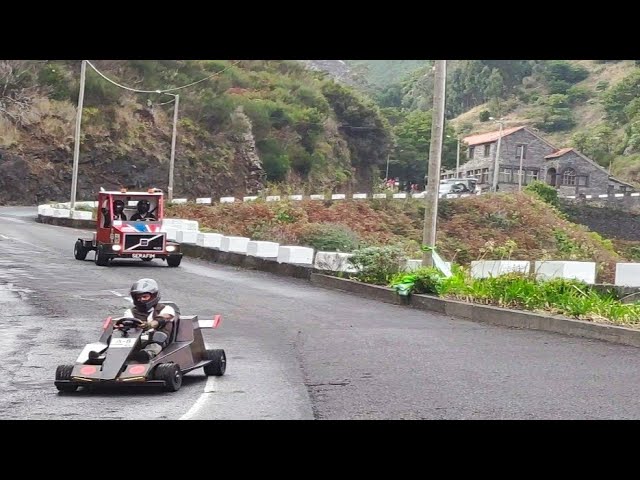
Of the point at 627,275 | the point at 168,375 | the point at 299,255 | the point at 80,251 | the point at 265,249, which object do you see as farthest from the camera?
the point at 80,251

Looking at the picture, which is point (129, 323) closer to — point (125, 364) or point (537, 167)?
point (125, 364)

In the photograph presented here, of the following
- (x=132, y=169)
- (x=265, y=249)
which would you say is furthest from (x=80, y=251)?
(x=132, y=169)

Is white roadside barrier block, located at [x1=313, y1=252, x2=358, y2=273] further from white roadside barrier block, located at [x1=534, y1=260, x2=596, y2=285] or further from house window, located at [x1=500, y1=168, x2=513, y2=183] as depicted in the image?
house window, located at [x1=500, y1=168, x2=513, y2=183]

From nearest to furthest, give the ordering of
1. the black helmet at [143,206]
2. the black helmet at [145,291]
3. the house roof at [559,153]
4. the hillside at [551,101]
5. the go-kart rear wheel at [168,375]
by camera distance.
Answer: the go-kart rear wheel at [168,375], the black helmet at [145,291], the black helmet at [143,206], the house roof at [559,153], the hillside at [551,101]

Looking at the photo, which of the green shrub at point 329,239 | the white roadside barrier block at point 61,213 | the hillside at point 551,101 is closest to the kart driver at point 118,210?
the green shrub at point 329,239

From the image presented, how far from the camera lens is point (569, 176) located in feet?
319

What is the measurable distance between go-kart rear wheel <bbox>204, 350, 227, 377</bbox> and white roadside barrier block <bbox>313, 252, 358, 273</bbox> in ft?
40.5

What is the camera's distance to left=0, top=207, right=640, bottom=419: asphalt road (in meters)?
10.2

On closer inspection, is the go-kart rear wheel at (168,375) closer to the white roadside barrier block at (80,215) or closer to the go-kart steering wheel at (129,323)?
the go-kart steering wheel at (129,323)

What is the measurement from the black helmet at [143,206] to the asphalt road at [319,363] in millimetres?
4812

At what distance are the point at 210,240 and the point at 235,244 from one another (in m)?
2.25

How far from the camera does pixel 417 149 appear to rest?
109 metres

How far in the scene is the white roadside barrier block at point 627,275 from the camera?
67.2 feet

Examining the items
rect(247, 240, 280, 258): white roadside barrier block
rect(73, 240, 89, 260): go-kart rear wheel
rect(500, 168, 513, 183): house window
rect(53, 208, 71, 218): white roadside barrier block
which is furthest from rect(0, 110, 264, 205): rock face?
rect(247, 240, 280, 258): white roadside barrier block
